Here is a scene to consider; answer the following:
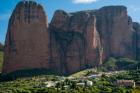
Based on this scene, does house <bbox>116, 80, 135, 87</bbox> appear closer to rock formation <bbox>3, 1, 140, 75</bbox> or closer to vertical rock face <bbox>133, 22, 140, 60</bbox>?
rock formation <bbox>3, 1, 140, 75</bbox>

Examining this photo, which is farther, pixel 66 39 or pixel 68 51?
pixel 66 39

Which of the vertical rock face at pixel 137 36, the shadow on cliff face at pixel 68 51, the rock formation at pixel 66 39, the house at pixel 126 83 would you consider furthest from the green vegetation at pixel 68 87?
the vertical rock face at pixel 137 36

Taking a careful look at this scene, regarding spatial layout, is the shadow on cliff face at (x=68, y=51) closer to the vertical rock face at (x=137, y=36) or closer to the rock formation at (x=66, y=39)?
the rock formation at (x=66, y=39)

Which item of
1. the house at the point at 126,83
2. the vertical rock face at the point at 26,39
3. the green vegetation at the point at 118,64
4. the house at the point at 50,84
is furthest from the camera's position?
the green vegetation at the point at 118,64

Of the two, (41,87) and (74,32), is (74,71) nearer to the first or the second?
(74,32)

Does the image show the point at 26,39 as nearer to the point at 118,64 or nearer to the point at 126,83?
the point at 118,64

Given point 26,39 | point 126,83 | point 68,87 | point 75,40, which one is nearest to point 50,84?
point 68,87

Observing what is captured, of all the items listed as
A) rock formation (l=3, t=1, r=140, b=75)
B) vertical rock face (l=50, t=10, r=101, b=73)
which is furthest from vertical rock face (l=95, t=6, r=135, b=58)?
vertical rock face (l=50, t=10, r=101, b=73)
